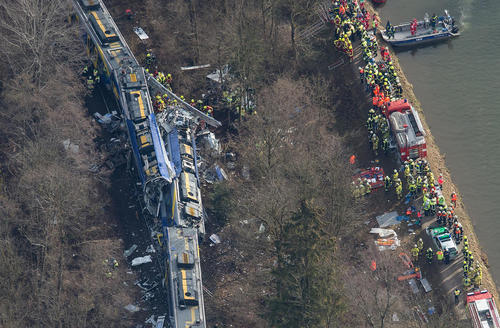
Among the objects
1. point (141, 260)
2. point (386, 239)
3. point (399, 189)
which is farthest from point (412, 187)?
point (141, 260)

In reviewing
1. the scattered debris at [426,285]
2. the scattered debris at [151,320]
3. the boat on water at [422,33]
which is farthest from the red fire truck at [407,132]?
the scattered debris at [151,320]

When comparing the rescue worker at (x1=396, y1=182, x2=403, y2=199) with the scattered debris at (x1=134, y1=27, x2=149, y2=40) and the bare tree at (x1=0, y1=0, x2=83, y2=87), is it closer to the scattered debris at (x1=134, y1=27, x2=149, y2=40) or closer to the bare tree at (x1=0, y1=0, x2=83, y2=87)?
the scattered debris at (x1=134, y1=27, x2=149, y2=40)

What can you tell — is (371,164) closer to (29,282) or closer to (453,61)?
(453,61)

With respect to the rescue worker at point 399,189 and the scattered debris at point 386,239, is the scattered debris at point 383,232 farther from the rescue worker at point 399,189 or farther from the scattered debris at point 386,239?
the rescue worker at point 399,189

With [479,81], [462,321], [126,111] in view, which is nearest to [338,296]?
[462,321]

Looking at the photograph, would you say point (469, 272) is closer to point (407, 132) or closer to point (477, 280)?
point (477, 280)

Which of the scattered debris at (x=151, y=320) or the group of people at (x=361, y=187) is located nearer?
the scattered debris at (x=151, y=320)

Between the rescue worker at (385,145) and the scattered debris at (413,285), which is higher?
the rescue worker at (385,145)

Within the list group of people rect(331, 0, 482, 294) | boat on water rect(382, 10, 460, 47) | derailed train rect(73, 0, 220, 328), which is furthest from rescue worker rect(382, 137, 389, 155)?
boat on water rect(382, 10, 460, 47)

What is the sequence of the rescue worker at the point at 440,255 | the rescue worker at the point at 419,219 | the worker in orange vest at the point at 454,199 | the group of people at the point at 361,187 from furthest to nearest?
the worker in orange vest at the point at 454,199, the group of people at the point at 361,187, the rescue worker at the point at 419,219, the rescue worker at the point at 440,255
